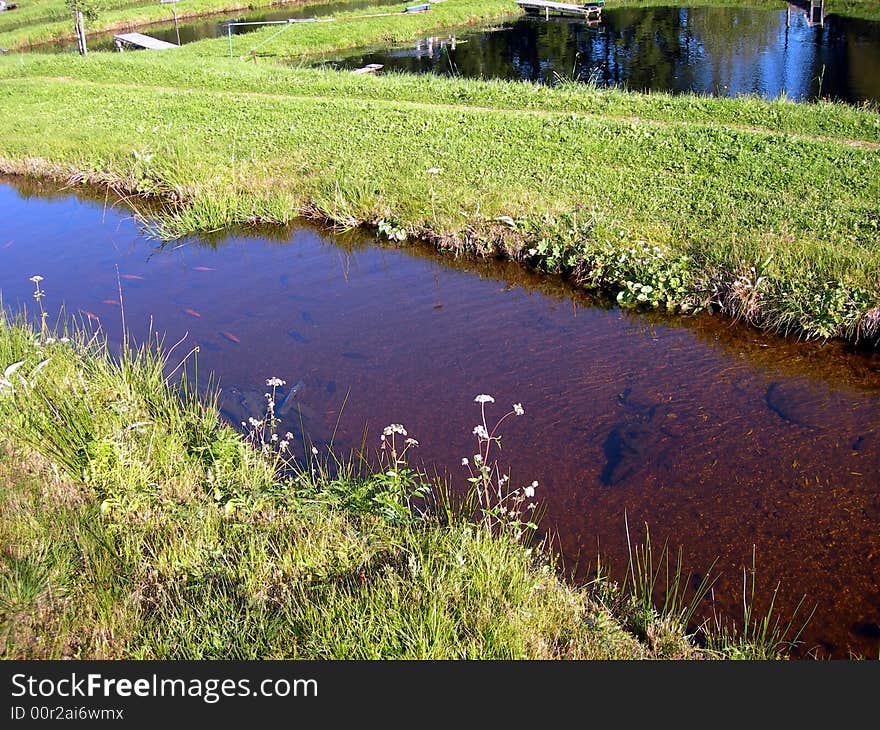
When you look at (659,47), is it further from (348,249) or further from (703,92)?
(348,249)

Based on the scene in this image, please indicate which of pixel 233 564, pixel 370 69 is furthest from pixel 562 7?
pixel 233 564

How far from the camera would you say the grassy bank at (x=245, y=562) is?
3688 millimetres

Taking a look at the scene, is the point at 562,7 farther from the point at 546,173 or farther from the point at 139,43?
the point at 546,173

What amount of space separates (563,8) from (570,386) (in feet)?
91.4

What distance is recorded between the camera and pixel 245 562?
4.20 m

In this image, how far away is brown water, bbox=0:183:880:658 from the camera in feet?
15.7

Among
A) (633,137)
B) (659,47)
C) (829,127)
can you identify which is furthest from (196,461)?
(659,47)

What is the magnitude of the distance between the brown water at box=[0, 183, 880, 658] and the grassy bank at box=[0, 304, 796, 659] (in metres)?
0.58

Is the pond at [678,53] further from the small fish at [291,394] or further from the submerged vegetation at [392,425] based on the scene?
the small fish at [291,394]

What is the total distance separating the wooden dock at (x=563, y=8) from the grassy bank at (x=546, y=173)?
15.0m

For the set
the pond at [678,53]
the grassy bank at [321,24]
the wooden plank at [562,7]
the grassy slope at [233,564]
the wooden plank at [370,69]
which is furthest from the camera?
the wooden plank at [562,7]

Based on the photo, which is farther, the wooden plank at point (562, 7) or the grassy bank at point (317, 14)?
the wooden plank at point (562, 7)

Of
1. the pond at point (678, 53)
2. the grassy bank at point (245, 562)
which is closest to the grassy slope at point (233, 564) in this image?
the grassy bank at point (245, 562)

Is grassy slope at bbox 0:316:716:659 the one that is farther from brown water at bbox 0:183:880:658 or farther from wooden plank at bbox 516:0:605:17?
wooden plank at bbox 516:0:605:17
